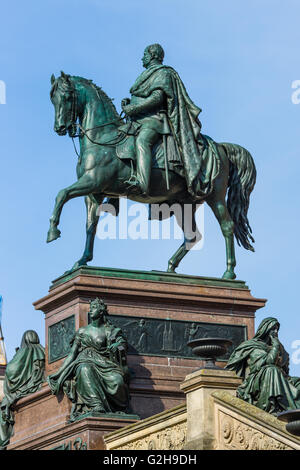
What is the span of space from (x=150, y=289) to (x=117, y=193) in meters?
2.14

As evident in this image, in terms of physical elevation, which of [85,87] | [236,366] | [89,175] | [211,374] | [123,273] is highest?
[85,87]

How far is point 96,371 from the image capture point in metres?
26.6

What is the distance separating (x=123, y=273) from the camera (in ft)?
94.8

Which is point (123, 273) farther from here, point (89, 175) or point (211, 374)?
point (211, 374)

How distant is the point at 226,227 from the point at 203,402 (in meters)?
8.53

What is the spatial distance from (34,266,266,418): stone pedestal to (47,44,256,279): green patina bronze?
849 millimetres

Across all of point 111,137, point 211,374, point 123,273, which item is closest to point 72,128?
point 111,137

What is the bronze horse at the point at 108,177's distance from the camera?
2920 centimetres

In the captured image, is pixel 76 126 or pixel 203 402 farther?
pixel 76 126

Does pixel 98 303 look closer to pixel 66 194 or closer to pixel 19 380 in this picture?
pixel 66 194

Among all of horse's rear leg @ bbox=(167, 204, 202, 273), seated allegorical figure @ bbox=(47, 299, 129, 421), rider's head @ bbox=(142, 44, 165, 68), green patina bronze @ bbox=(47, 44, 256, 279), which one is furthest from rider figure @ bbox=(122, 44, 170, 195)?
seated allegorical figure @ bbox=(47, 299, 129, 421)

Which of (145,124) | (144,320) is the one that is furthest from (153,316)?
(145,124)

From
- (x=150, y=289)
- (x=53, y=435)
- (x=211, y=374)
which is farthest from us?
(x=150, y=289)

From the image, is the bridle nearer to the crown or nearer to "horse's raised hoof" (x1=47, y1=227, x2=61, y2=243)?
"horse's raised hoof" (x1=47, y1=227, x2=61, y2=243)
